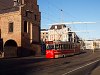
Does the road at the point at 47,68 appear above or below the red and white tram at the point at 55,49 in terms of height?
below

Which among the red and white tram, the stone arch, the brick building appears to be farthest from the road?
the brick building

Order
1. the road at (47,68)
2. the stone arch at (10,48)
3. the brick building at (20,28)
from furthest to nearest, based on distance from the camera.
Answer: the brick building at (20,28), the stone arch at (10,48), the road at (47,68)

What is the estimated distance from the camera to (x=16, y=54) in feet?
193

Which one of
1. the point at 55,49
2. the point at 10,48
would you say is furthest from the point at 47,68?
Answer: the point at 10,48

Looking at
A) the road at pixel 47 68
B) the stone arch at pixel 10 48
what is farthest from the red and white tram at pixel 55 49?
the stone arch at pixel 10 48

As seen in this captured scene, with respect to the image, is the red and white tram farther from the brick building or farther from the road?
the brick building

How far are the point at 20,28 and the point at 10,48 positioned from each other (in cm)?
553

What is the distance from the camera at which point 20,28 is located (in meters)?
59.9

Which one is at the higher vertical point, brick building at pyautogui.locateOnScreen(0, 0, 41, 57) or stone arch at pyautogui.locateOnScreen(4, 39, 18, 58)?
brick building at pyautogui.locateOnScreen(0, 0, 41, 57)

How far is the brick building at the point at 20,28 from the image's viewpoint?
59.9 metres

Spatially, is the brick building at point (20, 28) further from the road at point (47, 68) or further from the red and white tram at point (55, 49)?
the road at point (47, 68)

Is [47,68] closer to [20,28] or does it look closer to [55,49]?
[55,49]

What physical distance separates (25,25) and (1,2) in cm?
1055

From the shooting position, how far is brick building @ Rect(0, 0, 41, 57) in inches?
2357
